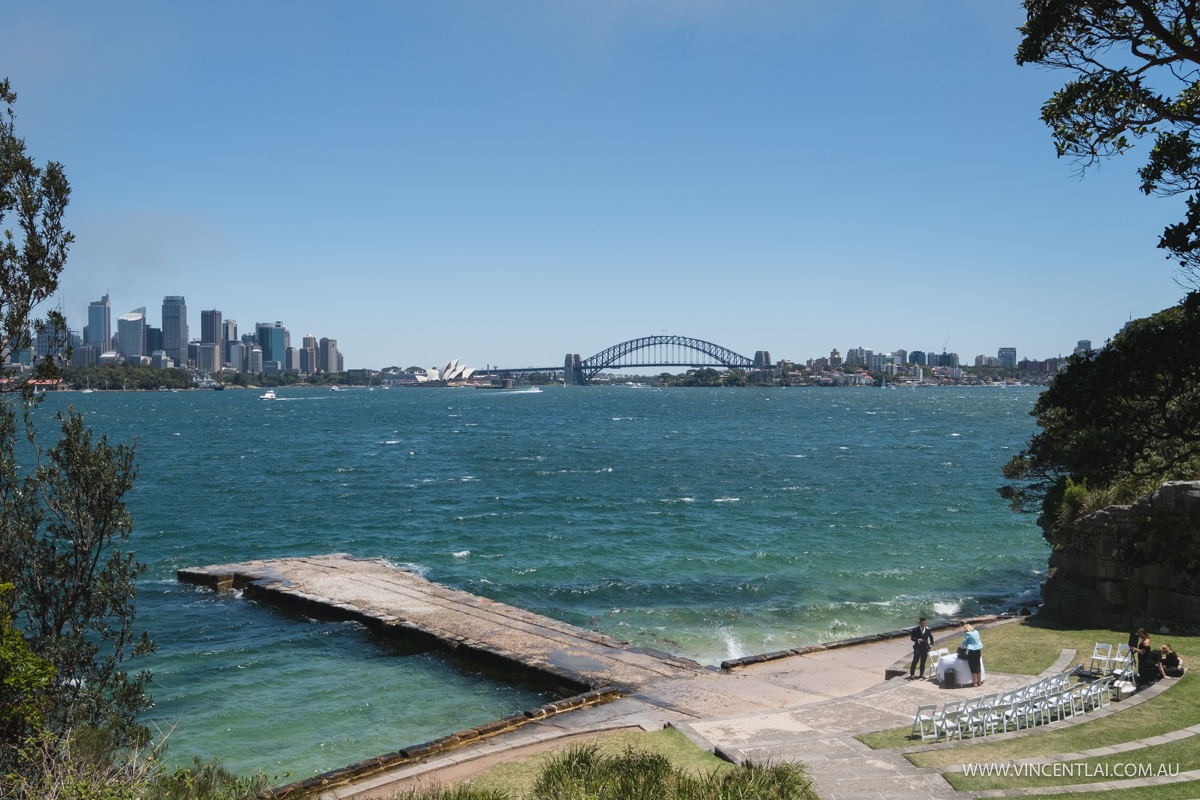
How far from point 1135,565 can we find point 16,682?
59.5ft

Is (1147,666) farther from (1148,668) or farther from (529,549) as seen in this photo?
(529,549)

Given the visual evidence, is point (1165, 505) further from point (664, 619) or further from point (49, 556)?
point (49, 556)

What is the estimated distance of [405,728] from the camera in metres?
15.0

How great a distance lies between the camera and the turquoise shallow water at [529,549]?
16609 millimetres

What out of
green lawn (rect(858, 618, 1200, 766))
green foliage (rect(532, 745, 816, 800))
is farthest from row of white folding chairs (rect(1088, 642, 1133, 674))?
green foliage (rect(532, 745, 816, 800))

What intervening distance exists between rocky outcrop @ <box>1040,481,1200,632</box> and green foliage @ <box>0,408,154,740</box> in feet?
57.0

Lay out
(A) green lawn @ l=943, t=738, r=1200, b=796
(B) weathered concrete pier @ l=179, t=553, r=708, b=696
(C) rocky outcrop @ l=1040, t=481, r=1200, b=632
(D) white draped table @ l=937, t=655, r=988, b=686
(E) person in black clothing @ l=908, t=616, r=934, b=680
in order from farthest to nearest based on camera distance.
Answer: (B) weathered concrete pier @ l=179, t=553, r=708, b=696
(C) rocky outcrop @ l=1040, t=481, r=1200, b=632
(E) person in black clothing @ l=908, t=616, r=934, b=680
(D) white draped table @ l=937, t=655, r=988, b=686
(A) green lawn @ l=943, t=738, r=1200, b=796

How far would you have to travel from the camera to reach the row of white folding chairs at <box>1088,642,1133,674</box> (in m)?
12.8

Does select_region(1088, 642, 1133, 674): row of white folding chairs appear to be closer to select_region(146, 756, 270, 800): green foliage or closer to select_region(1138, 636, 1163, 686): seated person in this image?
select_region(1138, 636, 1163, 686): seated person

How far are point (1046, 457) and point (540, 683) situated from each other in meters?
17.1

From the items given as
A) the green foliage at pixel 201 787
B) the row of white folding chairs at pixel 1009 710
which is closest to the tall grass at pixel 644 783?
the green foliage at pixel 201 787

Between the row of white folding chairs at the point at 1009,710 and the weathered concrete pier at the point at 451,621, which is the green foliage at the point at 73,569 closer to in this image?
the weathered concrete pier at the point at 451,621

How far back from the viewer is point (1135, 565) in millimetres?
16391

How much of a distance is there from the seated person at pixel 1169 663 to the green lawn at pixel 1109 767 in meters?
3.11
